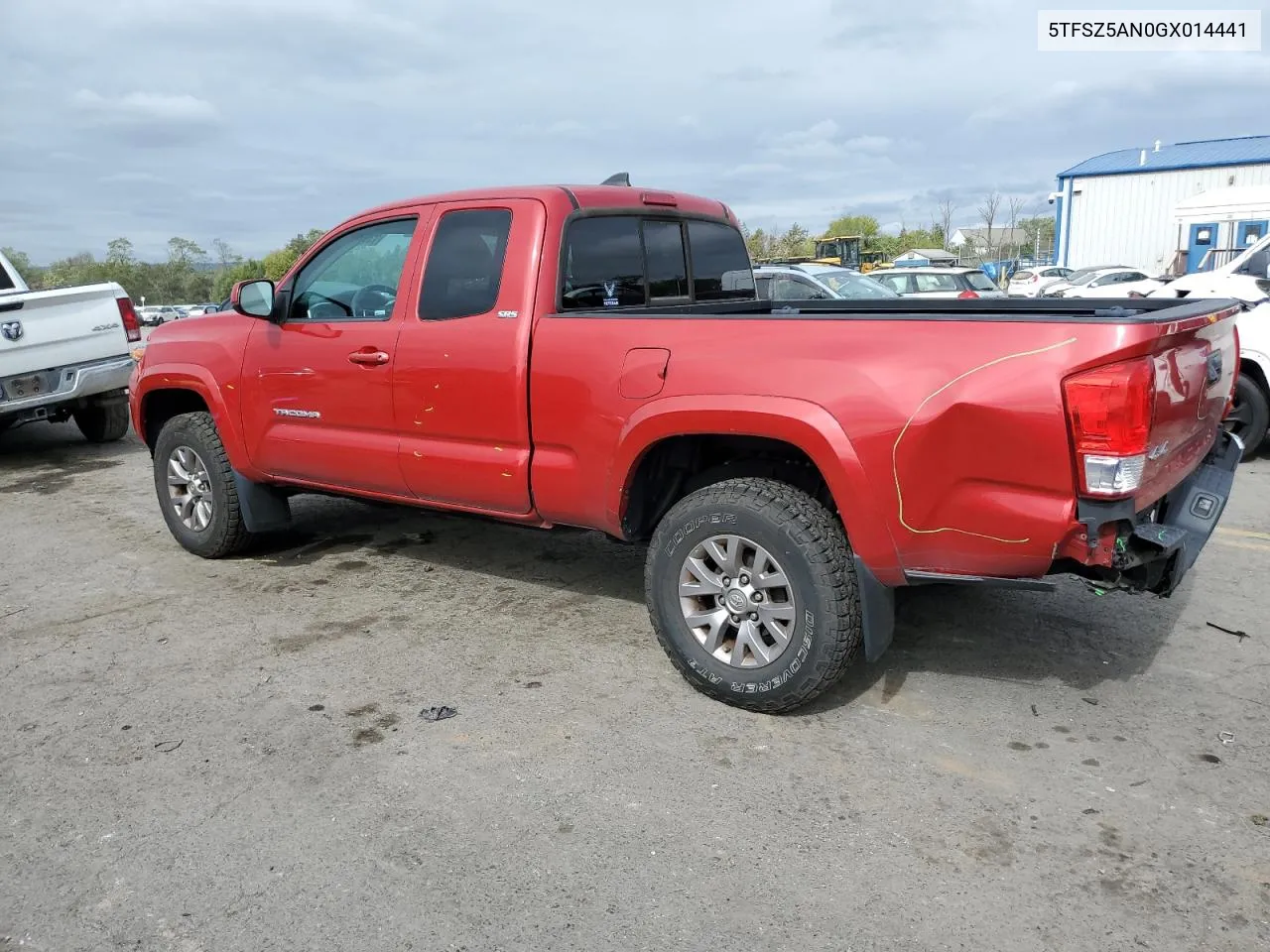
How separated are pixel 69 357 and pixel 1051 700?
8278 millimetres

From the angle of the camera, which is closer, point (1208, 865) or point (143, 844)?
point (1208, 865)

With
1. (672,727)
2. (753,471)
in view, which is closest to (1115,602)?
(753,471)

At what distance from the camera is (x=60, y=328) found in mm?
8516

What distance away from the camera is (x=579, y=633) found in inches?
174

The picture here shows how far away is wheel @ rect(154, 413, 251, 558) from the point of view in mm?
5422

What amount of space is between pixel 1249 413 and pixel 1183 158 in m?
45.8

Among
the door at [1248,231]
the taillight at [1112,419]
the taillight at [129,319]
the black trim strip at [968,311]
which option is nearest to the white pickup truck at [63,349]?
the taillight at [129,319]

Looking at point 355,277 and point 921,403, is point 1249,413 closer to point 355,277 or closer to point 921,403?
point 921,403

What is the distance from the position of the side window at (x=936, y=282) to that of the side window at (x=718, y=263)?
1283 cm

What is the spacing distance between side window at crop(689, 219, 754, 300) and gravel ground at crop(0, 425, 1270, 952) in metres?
1.56

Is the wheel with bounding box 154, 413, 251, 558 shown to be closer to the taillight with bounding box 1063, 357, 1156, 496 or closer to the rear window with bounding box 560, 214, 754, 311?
the rear window with bounding box 560, 214, 754, 311

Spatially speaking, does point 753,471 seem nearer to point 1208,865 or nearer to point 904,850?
point 904,850

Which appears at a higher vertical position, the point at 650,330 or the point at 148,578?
the point at 650,330

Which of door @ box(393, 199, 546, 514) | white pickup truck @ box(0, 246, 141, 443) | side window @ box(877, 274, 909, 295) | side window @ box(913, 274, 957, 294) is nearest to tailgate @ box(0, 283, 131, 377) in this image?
white pickup truck @ box(0, 246, 141, 443)
